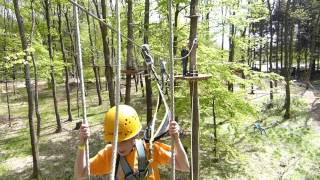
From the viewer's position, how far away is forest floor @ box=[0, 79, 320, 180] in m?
13.2

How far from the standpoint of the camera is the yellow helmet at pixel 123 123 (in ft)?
9.29

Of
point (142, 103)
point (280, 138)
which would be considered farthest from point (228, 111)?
point (142, 103)

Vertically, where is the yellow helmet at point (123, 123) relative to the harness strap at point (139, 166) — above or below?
above

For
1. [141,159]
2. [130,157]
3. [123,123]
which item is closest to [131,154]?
[130,157]

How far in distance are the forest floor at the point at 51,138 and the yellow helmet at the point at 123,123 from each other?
9715mm

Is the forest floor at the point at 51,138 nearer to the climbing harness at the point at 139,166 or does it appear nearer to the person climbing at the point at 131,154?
the person climbing at the point at 131,154

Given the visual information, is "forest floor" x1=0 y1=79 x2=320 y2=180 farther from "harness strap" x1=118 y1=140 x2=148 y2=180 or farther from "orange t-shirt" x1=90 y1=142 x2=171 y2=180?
"harness strap" x1=118 y1=140 x2=148 y2=180

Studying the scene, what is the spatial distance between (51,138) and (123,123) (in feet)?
50.2

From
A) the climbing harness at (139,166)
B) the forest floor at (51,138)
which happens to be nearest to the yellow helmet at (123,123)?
the climbing harness at (139,166)

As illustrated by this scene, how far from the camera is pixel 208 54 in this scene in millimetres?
10820

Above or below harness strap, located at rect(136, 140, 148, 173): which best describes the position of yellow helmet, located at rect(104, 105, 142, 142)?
above

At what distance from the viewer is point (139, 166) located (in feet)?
9.22

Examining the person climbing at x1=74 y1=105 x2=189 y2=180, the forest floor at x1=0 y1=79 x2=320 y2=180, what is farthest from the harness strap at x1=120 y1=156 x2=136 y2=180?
the forest floor at x1=0 y1=79 x2=320 y2=180

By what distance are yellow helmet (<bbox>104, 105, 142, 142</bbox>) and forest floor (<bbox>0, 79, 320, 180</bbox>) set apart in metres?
9.72
